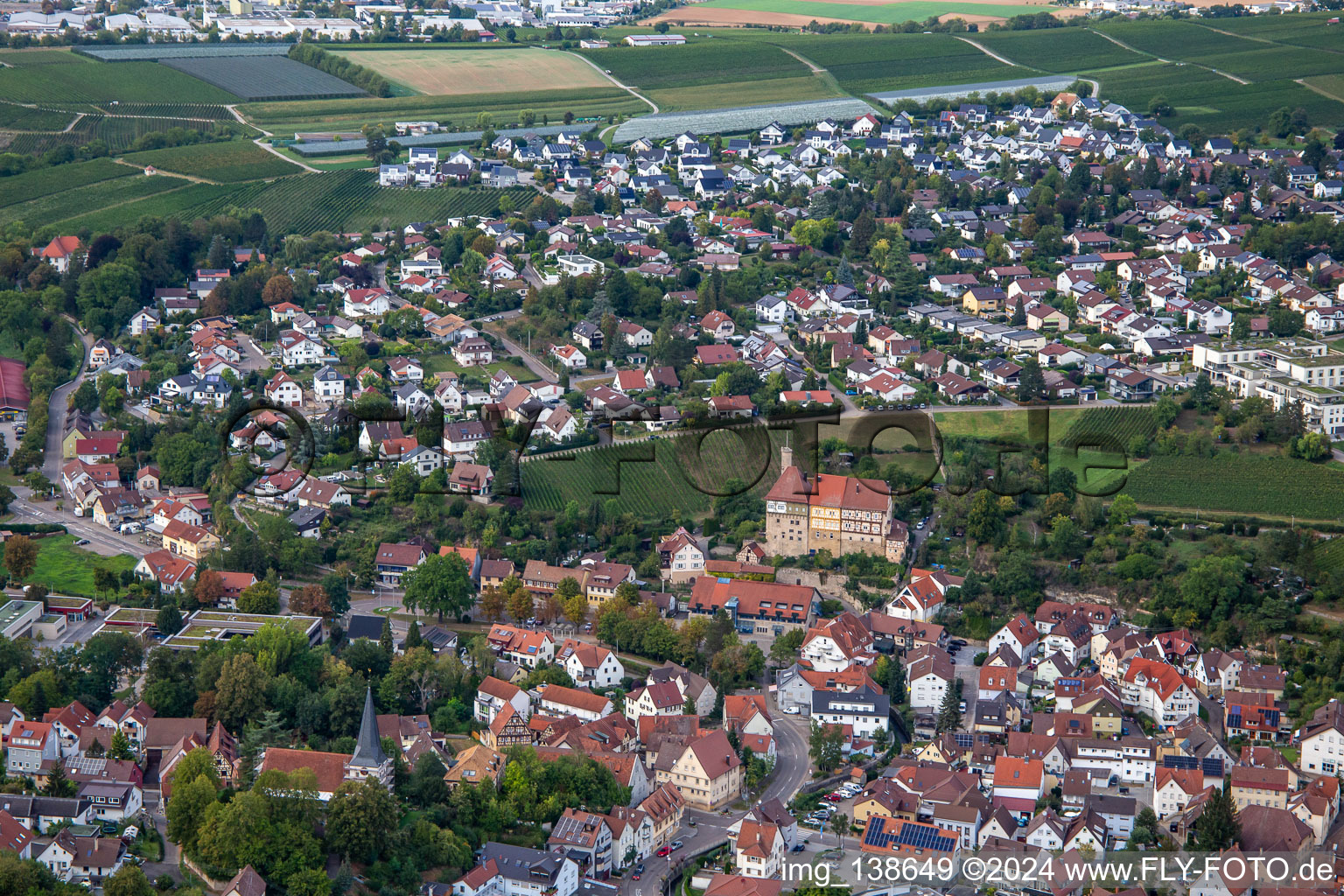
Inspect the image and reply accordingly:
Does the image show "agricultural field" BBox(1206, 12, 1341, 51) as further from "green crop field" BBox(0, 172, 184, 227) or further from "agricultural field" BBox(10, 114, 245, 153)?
"green crop field" BBox(0, 172, 184, 227)

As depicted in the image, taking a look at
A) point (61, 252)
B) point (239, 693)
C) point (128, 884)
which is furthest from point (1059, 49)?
point (128, 884)

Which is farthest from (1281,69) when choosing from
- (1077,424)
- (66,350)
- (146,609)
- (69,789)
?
(69,789)

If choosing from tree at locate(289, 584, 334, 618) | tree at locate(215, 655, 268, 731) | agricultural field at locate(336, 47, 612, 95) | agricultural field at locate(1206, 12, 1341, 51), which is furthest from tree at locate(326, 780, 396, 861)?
agricultural field at locate(1206, 12, 1341, 51)

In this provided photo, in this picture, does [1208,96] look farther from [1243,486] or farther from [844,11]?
[1243,486]

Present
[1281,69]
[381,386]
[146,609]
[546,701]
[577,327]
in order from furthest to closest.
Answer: [1281,69]
[577,327]
[381,386]
[146,609]
[546,701]

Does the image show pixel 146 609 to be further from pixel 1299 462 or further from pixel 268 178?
pixel 268 178

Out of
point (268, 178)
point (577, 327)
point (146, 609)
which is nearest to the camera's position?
point (146, 609)
